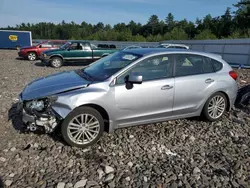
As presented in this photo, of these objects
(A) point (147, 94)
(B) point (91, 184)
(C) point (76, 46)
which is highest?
(C) point (76, 46)

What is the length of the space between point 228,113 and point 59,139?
13.0 ft

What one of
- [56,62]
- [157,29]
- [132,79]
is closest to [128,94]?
[132,79]

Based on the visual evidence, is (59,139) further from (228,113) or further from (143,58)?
(228,113)

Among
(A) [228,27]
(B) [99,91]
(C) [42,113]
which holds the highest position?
(A) [228,27]

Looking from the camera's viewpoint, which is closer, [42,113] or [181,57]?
[42,113]

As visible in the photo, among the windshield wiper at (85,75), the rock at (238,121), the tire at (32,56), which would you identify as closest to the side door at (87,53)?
the tire at (32,56)

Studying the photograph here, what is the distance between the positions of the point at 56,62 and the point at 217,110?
10835 mm

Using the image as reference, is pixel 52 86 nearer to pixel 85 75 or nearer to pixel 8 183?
pixel 85 75

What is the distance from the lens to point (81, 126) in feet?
11.8

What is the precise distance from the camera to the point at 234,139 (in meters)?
4.18

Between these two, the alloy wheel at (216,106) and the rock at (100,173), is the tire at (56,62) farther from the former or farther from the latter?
the rock at (100,173)

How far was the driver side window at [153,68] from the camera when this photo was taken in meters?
3.93

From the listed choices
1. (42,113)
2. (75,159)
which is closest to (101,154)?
(75,159)

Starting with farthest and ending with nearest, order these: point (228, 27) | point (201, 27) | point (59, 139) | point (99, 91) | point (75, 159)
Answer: point (201, 27), point (228, 27), point (59, 139), point (99, 91), point (75, 159)
